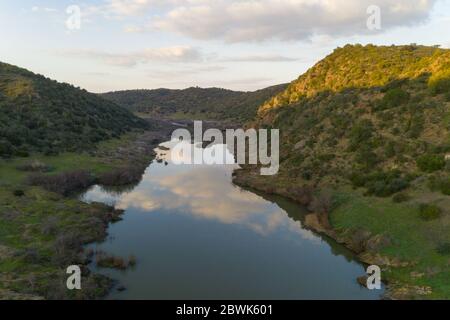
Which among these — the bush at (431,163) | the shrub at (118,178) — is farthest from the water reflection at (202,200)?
the bush at (431,163)

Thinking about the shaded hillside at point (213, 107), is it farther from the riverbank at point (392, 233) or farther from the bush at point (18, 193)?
the bush at point (18, 193)

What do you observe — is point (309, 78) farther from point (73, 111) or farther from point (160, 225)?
point (160, 225)

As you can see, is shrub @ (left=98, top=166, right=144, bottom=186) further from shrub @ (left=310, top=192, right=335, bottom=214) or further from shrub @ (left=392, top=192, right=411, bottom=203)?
shrub @ (left=392, top=192, right=411, bottom=203)

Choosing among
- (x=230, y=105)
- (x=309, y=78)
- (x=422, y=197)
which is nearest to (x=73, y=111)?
(x=309, y=78)

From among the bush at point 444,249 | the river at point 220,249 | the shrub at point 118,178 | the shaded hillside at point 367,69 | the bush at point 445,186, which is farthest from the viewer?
the shaded hillside at point 367,69

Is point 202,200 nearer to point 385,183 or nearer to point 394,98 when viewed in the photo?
point 385,183

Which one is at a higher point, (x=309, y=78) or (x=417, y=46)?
(x=417, y=46)

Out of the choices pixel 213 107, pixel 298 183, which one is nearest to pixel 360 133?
pixel 298 183
